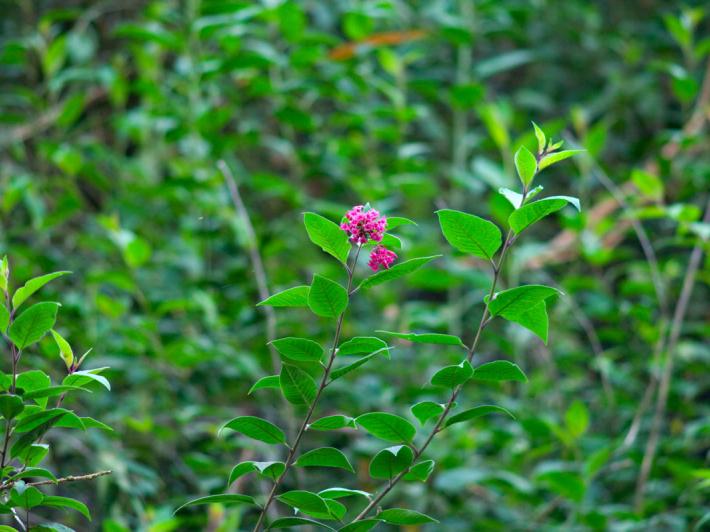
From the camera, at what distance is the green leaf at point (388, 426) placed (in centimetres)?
75

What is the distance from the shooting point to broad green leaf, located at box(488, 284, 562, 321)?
72cm

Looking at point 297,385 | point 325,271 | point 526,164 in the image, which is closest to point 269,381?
point 297,385

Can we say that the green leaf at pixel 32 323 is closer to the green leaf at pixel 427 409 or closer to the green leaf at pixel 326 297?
the green leaf at pixel 326 297

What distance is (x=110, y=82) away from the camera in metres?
2.08

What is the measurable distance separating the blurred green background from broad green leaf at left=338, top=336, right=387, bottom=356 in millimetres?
700

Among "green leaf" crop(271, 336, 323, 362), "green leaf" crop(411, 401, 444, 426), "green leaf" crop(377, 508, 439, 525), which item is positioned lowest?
"green leaf" crop(377, 508, 439, 525)

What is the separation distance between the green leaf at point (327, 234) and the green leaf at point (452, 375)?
13 cm

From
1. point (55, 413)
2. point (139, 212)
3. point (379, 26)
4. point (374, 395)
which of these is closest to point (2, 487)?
point (55, 413)

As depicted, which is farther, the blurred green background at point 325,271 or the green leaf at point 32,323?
the blurred green background at point 325,271

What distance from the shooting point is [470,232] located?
2.43ft

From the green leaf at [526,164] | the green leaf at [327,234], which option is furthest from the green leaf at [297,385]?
the green leaf at [526,164]

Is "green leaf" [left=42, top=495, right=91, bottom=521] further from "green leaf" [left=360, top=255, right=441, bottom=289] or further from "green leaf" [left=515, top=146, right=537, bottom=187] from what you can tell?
"green leaf" [left=515, top=146, right=537, bottom=187]

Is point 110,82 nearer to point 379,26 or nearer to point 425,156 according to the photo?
point 379,26

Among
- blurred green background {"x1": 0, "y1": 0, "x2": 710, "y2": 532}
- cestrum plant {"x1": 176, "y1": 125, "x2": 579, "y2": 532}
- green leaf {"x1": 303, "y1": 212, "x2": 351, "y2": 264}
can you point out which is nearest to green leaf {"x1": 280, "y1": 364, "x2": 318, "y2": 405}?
cestrum plant {"x1": 176, "y1": 125, "x2": 579, "y2": 532}
